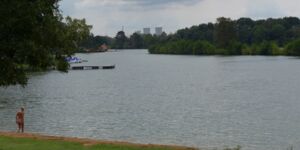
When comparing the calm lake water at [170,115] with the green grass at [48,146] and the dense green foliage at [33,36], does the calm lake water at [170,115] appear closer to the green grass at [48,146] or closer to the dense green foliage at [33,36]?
the green grass at [48,146]

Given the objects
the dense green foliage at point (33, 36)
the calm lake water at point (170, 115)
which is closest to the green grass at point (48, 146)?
the dense green foliage at point (33, 36)

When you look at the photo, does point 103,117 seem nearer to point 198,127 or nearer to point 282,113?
point 198,127

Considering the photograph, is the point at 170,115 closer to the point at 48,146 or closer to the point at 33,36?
the point at 48,146

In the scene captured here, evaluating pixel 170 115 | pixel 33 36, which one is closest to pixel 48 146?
pixel 33 36

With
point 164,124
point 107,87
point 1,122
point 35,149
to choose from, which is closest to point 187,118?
point 164,124

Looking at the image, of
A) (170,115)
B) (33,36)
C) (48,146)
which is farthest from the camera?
(170,115)

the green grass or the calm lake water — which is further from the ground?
the green grass

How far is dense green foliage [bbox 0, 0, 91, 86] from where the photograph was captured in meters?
14.9

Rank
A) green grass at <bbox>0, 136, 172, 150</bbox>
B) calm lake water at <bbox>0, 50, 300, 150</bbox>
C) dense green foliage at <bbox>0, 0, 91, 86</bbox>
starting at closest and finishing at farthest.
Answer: dense green foliage at <bbox>0, 0, 91, 86</bbox> → green grass at <bbox>0, 136, 172, 150</bbox> → calm lake water at <bbox>0, 50, 300, 150</bbox>

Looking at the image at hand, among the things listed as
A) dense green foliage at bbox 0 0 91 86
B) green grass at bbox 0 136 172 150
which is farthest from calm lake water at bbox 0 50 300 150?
dense green foliage at bbox 0 0 91 86

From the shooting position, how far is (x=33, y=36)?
1580 cm

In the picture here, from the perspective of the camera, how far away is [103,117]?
53.8m

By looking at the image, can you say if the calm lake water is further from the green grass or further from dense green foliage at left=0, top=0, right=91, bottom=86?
dense green foliage at left=0, top=0, right=91, bottom=86

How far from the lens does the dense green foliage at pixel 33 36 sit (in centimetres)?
1489
